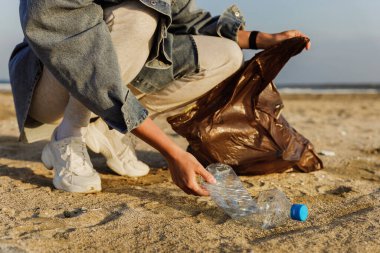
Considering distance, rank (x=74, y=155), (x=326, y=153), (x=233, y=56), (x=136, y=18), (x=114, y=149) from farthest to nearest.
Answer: (x=326, y=153)
(x=114, y=149)
(x=233, y=56)
(x=74, y=155)
(x=136, y=18)

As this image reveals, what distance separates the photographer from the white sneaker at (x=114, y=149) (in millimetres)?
2686

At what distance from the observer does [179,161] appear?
1.91 m

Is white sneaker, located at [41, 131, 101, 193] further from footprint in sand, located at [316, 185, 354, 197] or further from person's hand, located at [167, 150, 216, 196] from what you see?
footprint in sand, located at [316, 185, 354, 197]

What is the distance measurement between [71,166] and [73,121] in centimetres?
23

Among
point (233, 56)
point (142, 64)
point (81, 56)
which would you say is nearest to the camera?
point (81, 56)

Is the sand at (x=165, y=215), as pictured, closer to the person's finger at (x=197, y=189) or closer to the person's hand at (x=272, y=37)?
the person's finger at (x=197, y=189)

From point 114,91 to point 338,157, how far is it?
1.98 metres

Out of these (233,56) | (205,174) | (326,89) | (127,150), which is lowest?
(326,89)

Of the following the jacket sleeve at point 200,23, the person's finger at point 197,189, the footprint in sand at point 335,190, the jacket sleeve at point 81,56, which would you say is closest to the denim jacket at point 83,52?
the jacket sleeve at point 81,56

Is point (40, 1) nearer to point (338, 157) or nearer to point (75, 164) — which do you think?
point (75, 164)

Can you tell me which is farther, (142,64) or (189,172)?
(142,64)

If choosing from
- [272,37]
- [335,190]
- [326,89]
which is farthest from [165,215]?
[326,89]

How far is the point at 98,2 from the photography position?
2213mm

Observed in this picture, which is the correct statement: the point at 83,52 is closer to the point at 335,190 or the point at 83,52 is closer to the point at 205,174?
the point at 205,174
